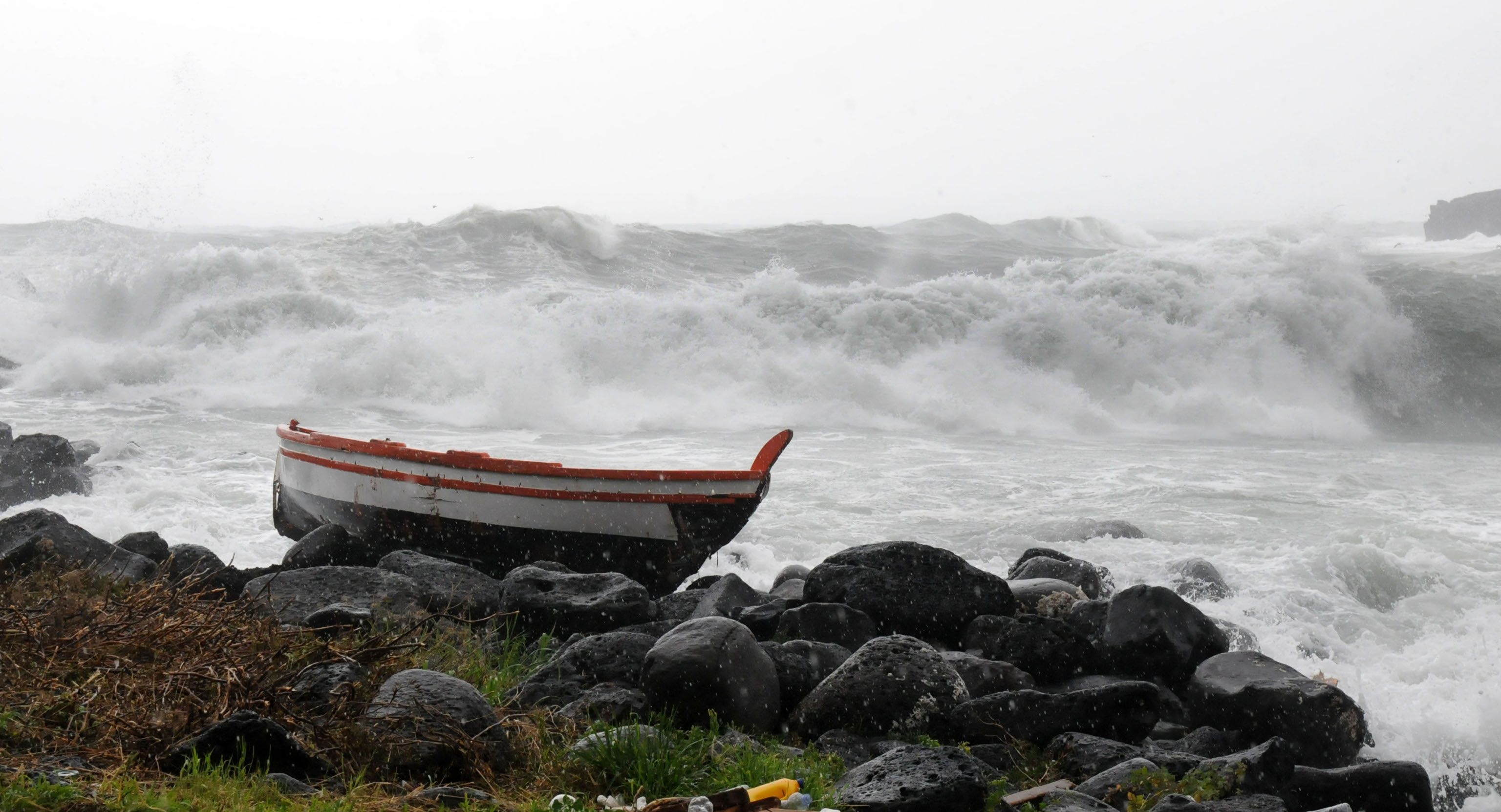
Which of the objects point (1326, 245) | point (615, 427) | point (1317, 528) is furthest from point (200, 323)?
point (1326, 245)

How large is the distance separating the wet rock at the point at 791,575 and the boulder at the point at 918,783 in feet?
15.0

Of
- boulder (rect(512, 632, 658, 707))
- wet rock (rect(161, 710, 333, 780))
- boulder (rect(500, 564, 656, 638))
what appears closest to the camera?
wet rock (rect(161, 710, 333, 780))

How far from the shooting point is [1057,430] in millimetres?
18969

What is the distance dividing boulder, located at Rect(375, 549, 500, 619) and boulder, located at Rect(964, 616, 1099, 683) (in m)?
3.02

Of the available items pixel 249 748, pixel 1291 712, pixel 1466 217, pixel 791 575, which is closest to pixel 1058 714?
pixel 1291 712

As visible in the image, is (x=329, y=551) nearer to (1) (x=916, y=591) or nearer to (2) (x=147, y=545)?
(2) (x=147, y=545)

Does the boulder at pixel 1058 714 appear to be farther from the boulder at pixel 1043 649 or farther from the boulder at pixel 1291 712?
the boulder at pixel 1043 649

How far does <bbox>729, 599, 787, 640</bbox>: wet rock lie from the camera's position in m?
6.92

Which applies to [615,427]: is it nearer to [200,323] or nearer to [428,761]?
[200,323]

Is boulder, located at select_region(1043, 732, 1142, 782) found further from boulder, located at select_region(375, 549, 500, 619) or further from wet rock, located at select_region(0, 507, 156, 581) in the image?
wet rock, located at select_region(0, 507, 156, 581)

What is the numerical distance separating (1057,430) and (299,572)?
47.9 ft

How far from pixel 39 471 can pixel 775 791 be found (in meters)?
11.7

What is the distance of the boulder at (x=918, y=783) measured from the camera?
3914mm

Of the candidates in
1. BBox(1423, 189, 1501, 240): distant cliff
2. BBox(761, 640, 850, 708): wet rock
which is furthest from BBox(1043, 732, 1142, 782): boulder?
BBox(1423, 189, 1501, 240): distant cliff
